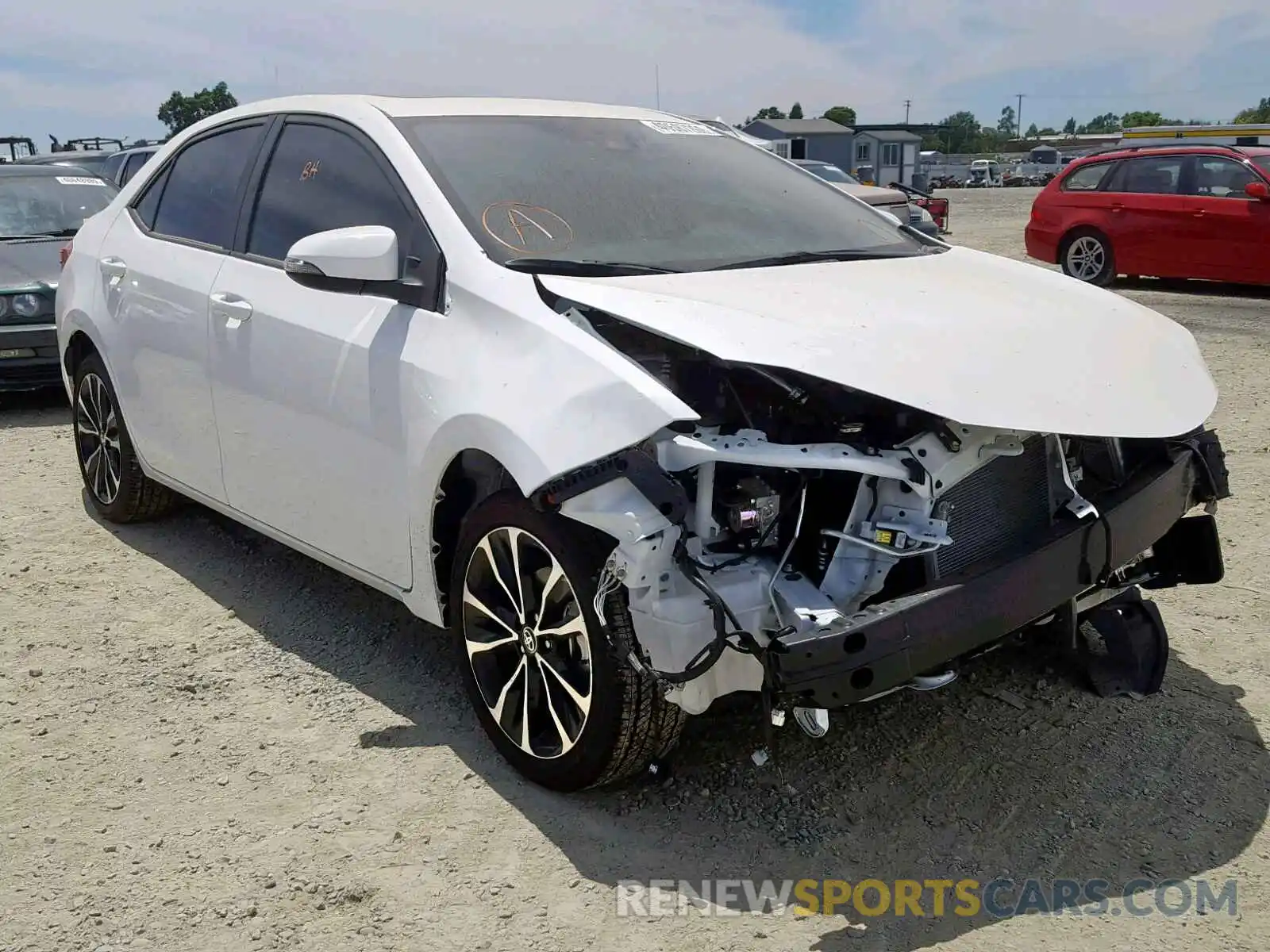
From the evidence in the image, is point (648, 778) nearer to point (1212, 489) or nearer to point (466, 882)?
point (466, 882)

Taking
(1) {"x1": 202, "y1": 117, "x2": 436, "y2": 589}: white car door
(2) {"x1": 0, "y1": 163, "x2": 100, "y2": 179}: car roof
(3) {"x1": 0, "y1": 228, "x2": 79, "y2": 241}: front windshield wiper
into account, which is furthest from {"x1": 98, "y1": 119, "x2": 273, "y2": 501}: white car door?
(2) {"x1": 0, "y1": 163, "x2": 100, "y2": 179}: car roof

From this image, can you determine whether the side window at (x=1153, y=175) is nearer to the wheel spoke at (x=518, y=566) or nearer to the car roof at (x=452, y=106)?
the car roof at (x=452, y=106)

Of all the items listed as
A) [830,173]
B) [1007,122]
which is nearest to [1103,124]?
[1007,122]

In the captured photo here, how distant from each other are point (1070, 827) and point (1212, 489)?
3.43 feet

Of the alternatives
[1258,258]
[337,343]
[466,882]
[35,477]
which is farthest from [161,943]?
[1258,258]

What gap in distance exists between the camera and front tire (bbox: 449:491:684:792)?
291 cm

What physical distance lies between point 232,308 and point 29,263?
5.32 m

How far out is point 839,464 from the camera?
267 centimetres

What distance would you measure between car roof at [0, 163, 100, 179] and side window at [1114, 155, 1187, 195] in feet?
33.4

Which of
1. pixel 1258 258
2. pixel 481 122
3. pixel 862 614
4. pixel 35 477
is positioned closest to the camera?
pixel 862 614

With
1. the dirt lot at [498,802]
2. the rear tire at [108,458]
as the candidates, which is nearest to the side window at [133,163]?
the rear tire at [108,458]

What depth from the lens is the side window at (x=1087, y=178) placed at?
13.1 m

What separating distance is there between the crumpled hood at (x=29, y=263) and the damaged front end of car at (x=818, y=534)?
258 inches

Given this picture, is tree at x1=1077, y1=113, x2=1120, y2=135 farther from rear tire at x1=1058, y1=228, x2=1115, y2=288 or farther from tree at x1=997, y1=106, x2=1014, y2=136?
rear tire at x1=1058, y1=228, x2=1115, y2=288
